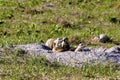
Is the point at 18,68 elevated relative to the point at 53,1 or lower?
elevated

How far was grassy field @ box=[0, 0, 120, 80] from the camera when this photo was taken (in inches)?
335

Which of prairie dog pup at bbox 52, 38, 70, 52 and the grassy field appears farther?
prairie dog pup at bbox 52, 38, 70, 52

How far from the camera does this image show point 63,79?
26.6 feet

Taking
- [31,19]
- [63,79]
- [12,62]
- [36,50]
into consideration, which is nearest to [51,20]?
[31,19]

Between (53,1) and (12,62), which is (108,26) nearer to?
(53,1)

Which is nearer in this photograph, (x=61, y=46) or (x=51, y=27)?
(x=61, y=46)

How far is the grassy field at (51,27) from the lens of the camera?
8516 mm

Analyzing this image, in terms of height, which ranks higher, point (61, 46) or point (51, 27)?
point (61, 46)

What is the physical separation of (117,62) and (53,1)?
971 centimetres

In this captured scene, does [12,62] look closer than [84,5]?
Yes

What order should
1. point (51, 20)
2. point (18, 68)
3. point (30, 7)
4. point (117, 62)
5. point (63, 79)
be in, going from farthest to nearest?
point (30, 7), point (51, 20), point (117, 62), point (18, 68), point (63, 79)

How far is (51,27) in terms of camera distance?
15.3 metres

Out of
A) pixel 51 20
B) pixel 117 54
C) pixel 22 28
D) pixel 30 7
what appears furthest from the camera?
pixel 30 7

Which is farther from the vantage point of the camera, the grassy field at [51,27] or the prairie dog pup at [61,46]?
the prairie dog pup at [61,46]
